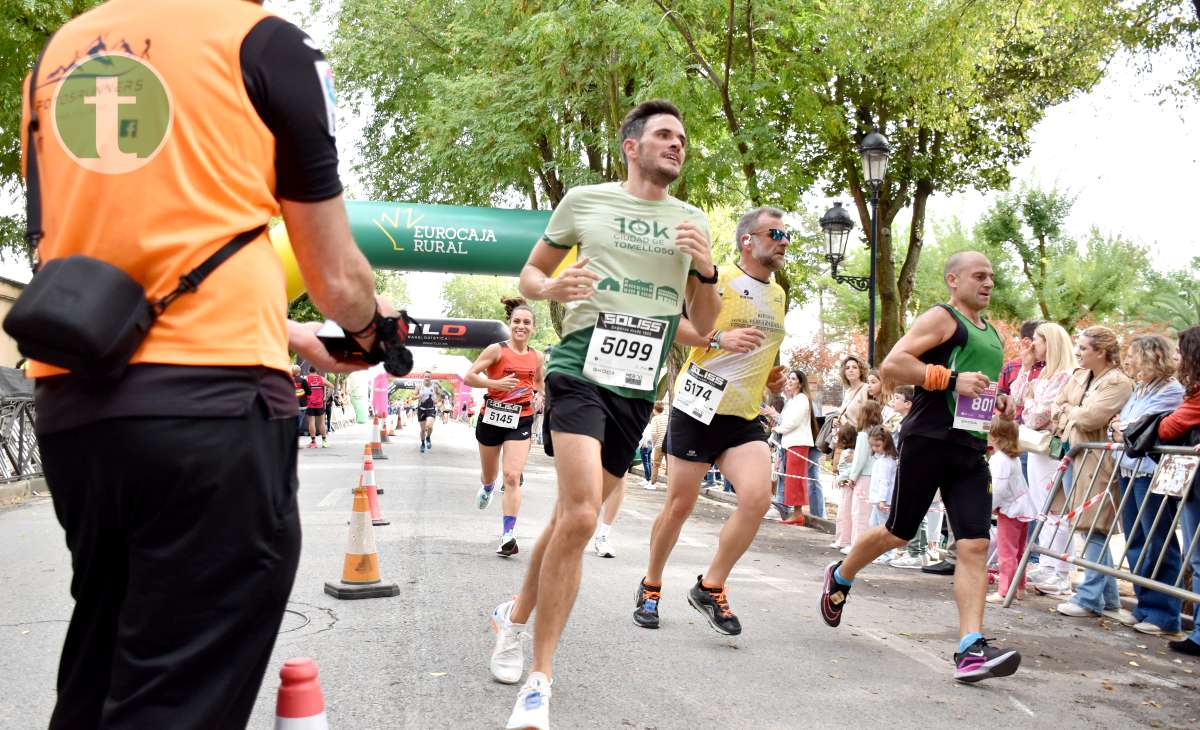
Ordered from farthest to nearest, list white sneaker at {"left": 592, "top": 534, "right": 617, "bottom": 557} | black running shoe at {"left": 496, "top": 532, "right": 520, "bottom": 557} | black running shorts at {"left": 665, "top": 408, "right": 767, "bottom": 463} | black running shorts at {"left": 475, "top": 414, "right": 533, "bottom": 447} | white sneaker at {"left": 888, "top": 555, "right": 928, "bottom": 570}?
white sneaker at {"left": 888, "top": 555, "right": 928, "bottom": 570} < black running shorts at {"left": 475, "top": 414, "right": 533, "bottom": 447} < white sneaker at {"left": 592, "top": 534, "right": 617, "bottom": 557} < black running shoe at {"left": 496, "top": 532, "right": 520, "bottom": 557} < black running shorts at {"left": 665, "top": 408, "right": 767, "bottom": 463}

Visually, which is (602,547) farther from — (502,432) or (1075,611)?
(1075,611)

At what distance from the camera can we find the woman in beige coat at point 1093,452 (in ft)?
25.6

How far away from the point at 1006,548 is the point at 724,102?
10281 millimetres

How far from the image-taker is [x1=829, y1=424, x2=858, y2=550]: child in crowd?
11016 mm

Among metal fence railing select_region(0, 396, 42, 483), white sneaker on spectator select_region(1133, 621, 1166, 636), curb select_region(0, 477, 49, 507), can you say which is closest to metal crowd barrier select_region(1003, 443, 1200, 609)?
white sneaker on spectator select_region(1133, 621, 1166, 636)

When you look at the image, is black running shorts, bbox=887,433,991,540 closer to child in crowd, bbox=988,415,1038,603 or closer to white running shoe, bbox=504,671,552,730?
white running shoe, bbox=504,671,552,730

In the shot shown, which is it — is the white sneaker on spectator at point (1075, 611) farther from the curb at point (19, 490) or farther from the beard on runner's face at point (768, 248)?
the curb at point (19, 490)

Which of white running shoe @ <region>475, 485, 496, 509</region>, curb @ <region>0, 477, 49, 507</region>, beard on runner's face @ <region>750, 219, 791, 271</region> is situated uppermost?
beard on runner's face @ <region>750, 219, 791, 271</region>

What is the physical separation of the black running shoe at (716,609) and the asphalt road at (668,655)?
12 centimetres

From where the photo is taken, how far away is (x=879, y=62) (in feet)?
61.6

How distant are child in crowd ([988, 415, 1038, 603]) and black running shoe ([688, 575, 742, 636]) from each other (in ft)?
11.4

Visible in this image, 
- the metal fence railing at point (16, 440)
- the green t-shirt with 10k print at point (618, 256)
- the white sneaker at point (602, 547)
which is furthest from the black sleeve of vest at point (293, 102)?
the metal fence railing at point (16, 440)

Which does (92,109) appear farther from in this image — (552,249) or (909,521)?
(909,521)

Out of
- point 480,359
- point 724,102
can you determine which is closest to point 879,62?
point 724,102
